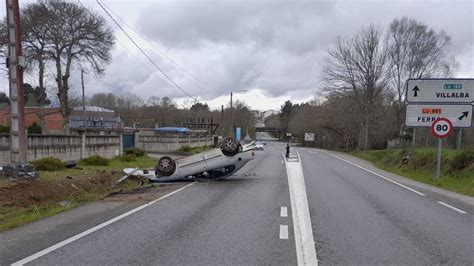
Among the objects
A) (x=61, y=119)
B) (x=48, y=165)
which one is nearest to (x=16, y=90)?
(x=48, y=165)

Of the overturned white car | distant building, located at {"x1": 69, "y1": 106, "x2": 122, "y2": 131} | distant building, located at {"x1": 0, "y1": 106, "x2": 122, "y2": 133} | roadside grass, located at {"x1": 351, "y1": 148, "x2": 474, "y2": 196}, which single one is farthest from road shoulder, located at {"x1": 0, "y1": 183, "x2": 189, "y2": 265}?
distant building, located at {"x1": 69, "y1": 106, "x2": 122, "y2": 131}

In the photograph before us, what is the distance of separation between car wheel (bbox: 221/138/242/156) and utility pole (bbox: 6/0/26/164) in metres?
6.94

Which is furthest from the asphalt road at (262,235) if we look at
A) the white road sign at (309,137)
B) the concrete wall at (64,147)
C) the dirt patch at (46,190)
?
the white road sign at (309,137)

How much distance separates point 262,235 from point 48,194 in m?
7.41

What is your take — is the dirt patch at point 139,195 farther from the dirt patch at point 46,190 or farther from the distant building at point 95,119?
the distant building at point 95,119

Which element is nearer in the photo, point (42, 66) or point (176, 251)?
point (176, 251)

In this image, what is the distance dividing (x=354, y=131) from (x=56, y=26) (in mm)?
51175

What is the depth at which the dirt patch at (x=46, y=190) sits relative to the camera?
11266 mm

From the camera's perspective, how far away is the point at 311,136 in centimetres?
10744

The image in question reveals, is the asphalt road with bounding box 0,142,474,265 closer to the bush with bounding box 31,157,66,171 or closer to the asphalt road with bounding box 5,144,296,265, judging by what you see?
the asphalt road with bounding box 5,144,296,265

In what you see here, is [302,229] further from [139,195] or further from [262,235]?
[139,195]

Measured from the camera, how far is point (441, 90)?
22766 mm

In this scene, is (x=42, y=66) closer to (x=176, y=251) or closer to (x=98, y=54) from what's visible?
(x=98, y=54)

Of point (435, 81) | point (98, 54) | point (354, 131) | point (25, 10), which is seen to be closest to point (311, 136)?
point (354, 131)
